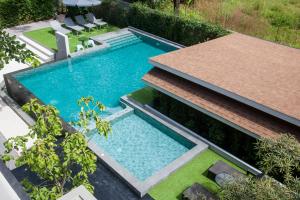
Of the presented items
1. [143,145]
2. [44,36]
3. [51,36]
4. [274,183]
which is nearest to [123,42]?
[51,36]

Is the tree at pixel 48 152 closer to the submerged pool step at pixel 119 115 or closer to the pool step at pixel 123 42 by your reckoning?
the submerged pool step at pixel 119 115

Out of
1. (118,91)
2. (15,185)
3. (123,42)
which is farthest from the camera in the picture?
(123,42)

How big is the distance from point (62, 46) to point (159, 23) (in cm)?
879

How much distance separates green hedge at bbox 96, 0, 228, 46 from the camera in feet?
75.5

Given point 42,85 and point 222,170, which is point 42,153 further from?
point 42,85

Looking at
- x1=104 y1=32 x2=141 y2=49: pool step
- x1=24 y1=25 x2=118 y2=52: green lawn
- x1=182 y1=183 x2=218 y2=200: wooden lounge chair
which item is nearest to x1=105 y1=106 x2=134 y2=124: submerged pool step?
x1=182 y1=183 x2=218 y2=200: wooden lounge chair

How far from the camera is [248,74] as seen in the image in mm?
15422

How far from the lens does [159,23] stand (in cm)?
2605

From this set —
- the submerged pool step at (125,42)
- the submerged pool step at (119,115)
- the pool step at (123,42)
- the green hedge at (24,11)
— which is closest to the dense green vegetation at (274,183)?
the submerged pool step at (119,115)

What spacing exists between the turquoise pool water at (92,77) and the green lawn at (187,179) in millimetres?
6523

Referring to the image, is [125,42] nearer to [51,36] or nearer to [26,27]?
[51,36]

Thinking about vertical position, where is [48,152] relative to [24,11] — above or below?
above

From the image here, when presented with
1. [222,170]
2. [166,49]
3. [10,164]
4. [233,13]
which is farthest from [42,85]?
[233,13]

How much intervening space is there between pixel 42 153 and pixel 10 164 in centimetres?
700
